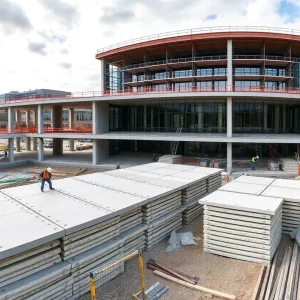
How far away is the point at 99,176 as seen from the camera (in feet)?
45.1

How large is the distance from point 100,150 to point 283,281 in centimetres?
2550

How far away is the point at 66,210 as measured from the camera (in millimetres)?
8383

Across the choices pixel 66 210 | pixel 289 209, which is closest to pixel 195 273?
pixel 66 210

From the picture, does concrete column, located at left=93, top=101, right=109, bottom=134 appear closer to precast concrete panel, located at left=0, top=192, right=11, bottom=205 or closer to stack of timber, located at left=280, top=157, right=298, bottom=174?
stack of timber, located at left=280, top=157, right=298, bottom=174

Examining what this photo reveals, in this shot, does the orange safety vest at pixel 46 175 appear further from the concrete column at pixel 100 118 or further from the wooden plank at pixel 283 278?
the concrete column at pixel 100 118

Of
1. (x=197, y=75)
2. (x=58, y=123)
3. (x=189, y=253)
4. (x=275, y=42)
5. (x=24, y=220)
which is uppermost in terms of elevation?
(x=275, y=42)

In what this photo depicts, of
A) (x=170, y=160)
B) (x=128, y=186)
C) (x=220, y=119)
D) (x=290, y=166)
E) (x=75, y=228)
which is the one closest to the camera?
(x=75, y=228)

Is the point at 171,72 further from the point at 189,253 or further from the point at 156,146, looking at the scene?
the point at 189,253

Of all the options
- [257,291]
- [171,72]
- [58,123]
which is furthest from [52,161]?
[257,291]

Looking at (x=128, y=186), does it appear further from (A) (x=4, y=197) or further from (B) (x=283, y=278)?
(B) (x=283, y=278)

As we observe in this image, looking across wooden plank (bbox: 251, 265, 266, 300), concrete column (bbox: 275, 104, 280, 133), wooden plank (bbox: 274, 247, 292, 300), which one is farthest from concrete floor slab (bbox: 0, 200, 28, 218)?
concrete column (bbox: 275, 104, 280, 133)

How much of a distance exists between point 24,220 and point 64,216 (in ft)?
3.47

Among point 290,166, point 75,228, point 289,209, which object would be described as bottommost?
point 289,209

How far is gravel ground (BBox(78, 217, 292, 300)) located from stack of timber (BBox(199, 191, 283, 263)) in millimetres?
317
